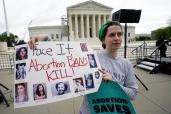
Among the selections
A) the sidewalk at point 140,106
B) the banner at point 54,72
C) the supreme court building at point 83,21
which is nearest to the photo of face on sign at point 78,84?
the banner at point 54,72

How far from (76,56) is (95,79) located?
320mm

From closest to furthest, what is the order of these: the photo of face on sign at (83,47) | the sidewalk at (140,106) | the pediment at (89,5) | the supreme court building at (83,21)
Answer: the photo of face on sign at (83,47) < the sidewalk at (140,106) < the pediment at (89,5) < the supreme court building at (83,21)

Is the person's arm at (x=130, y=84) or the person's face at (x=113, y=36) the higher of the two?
the person's face at (x=113, y=36)

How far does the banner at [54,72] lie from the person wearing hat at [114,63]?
86mm

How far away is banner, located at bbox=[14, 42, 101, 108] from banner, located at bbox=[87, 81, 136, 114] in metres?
0.08

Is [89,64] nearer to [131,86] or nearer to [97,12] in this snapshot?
[131,86]

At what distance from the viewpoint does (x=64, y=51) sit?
179cm

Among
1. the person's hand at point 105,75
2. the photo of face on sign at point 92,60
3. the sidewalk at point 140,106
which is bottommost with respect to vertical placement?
the sidewalk at point 140,106

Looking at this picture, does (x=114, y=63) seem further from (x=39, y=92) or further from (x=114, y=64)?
(x=39, y=92)

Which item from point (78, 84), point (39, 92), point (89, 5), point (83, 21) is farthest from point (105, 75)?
point (83, 21)

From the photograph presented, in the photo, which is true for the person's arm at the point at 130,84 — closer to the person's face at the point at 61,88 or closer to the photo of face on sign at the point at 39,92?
the person's face at the point at 61,88

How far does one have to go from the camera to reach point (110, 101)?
5.09 feet

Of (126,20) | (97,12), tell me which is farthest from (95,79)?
(97,12)

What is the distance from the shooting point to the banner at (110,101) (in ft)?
5.03
